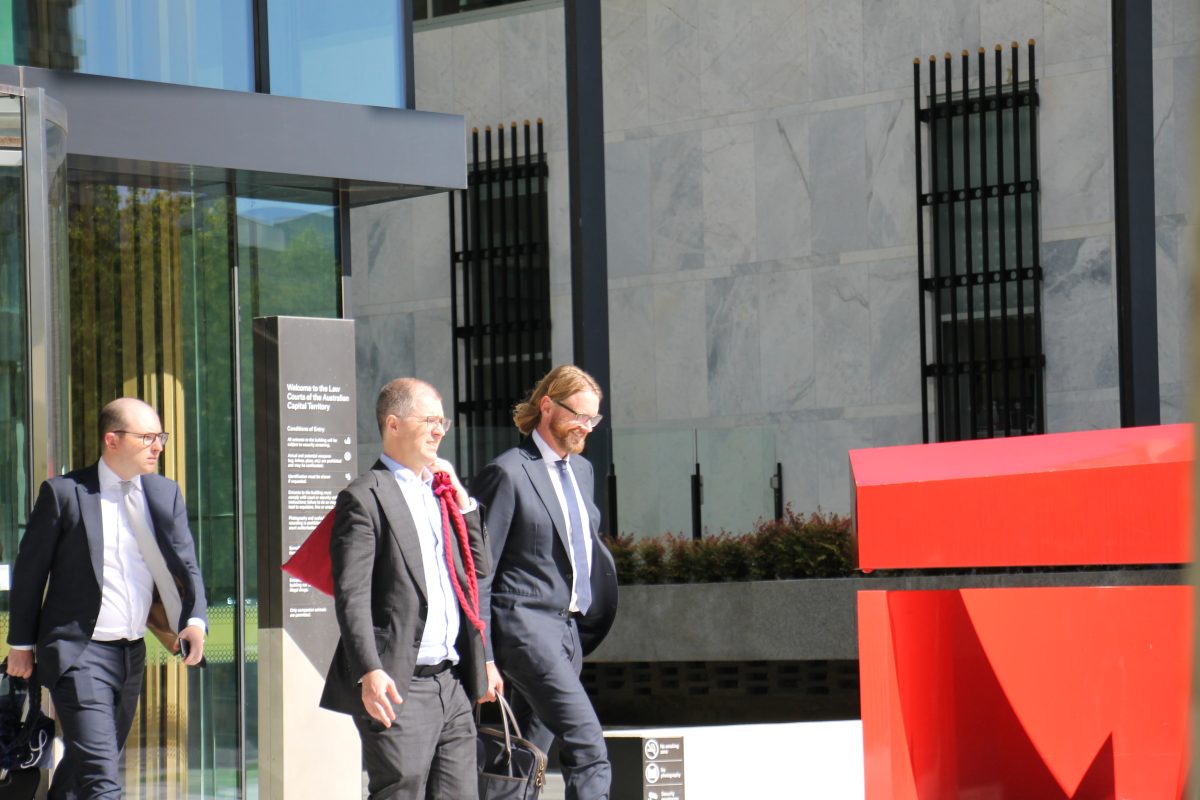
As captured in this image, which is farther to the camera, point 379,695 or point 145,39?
point 145,39

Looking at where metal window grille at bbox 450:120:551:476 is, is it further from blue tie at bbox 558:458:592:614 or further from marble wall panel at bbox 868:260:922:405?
blue tie at bbox 558:458:592:614

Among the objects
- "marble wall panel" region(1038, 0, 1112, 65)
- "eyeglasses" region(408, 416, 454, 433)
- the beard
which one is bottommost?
the beard

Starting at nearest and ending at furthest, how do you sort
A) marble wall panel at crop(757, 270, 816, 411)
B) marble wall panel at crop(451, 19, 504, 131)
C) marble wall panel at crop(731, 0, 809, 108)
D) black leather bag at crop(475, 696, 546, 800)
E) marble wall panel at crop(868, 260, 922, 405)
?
black leather bag at crop(475, 696, 546, 800)
marble wall panel at crop(868, 260, 922, 405)
marble wall panel at crop(757, 270, 816, 411)
marble wall panel at crop(731, 0, 809, 108)
marble wall panel at crop(451, 19, 504, 131)

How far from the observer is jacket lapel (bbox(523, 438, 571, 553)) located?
22.6ft

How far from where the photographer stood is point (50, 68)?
952 centimetres

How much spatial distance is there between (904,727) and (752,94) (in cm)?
1526

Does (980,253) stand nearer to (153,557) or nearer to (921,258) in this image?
(921,258)

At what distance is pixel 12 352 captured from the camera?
25.7 ft

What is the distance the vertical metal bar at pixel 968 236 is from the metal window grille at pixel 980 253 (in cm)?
1

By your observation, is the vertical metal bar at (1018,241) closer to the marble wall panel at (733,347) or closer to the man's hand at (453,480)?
the marble wall panel at (733,347)

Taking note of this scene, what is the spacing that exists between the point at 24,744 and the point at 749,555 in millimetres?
8447

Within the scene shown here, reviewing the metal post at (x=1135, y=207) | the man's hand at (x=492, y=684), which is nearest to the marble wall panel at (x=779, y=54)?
the metal post at (x=1135, y=207)

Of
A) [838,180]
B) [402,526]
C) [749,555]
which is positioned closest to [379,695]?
[402,526]

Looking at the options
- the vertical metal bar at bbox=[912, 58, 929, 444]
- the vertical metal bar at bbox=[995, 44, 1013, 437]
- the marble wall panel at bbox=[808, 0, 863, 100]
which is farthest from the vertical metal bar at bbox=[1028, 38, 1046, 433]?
the marble wall panel at bbox=[808, 0, 863, 100]
